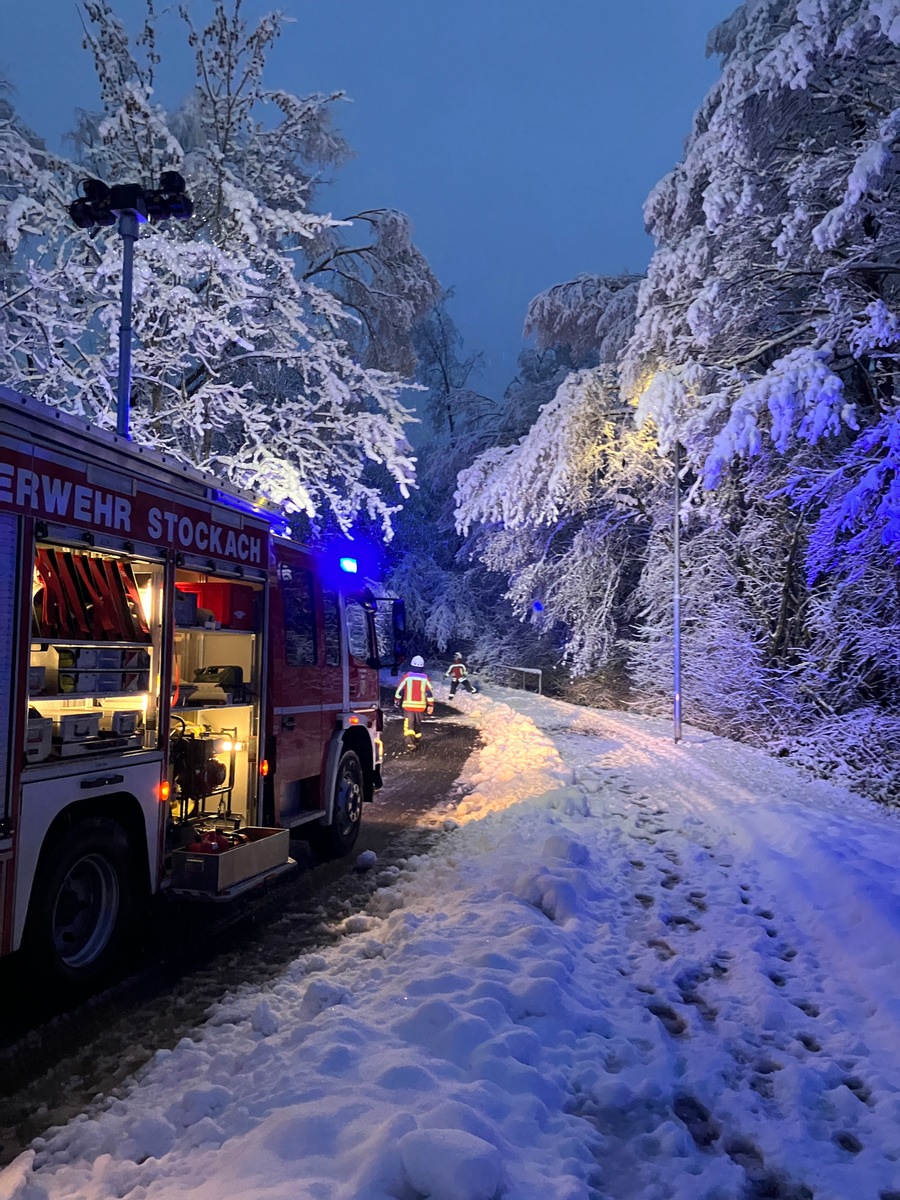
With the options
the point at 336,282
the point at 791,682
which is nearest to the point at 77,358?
the point at 336,282

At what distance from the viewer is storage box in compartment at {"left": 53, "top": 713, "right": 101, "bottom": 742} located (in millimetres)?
4301

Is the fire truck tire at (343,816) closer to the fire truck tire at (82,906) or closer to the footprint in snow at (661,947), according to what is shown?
the fire truck tire at (82,906)

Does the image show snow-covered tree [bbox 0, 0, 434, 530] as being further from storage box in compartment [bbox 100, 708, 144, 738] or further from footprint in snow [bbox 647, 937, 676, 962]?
footprint in snow [bbox 647, 937, 676, 962]

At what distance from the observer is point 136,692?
5.06 metres

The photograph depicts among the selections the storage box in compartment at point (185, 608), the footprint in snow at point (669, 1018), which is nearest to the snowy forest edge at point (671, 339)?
the storage box in compartment at point (185, 608)

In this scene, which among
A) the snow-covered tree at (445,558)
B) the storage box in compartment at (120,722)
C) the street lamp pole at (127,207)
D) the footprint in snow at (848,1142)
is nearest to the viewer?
the footprint in snow at (848,1142)

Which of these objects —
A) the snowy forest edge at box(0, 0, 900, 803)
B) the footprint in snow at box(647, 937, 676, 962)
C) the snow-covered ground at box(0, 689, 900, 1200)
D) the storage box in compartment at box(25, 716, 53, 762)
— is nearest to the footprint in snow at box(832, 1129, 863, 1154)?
the snow-covered ground at box(0, 689, 900, 1200)

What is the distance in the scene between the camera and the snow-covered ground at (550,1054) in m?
2.90

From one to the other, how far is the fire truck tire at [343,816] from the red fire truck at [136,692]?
33 mm

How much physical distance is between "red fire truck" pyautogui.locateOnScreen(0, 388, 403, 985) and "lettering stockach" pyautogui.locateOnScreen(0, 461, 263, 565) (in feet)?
0.04

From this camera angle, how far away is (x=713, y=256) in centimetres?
1327

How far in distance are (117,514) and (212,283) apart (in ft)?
29.0

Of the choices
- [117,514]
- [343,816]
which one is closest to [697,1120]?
[117,514]

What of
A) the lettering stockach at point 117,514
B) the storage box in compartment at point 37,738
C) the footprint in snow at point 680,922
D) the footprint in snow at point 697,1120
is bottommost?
the footprint in snow at point 697,1120
